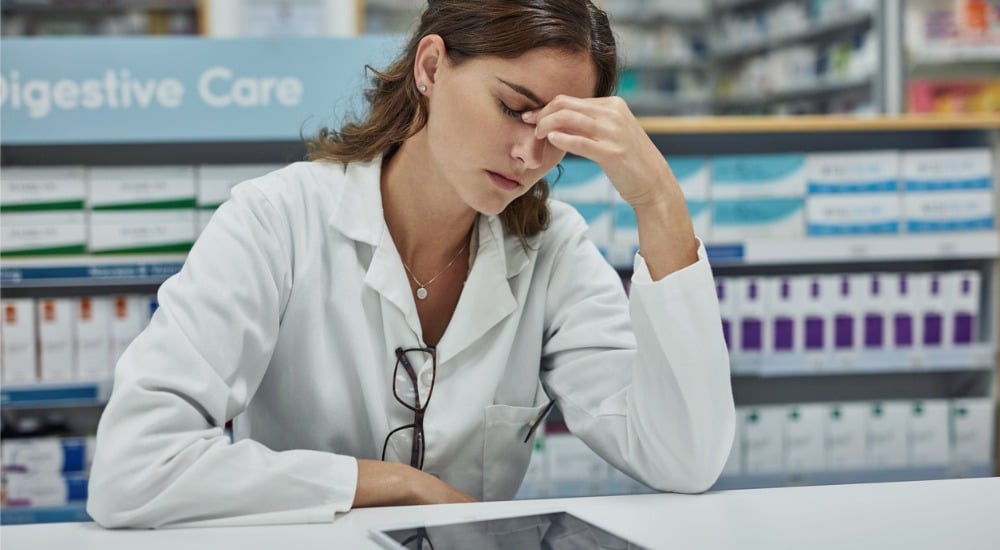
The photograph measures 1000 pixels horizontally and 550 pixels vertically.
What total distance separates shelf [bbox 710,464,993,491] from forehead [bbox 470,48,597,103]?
7.07 ft

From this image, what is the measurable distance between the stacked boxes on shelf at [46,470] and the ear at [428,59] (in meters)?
1.86

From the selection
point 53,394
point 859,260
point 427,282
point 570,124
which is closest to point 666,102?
point 859,260

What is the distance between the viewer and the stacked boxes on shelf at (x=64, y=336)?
2738mm

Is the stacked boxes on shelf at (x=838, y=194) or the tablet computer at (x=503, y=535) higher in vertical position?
the stacked boxes on shelf at (x=838, y=194)

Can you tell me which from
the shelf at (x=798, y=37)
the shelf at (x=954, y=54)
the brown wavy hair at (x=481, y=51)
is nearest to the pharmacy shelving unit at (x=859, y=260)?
the brown wavy hair at (x=481, y=51)

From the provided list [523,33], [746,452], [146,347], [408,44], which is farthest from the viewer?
[746,452]

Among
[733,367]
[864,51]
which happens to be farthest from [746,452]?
[864,51]

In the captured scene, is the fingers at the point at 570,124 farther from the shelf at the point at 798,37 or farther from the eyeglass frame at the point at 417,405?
the shelf at the point at 798,37

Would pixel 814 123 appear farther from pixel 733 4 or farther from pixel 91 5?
pixel 733 4

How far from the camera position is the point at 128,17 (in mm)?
6668

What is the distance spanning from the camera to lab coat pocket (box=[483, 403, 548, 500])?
1593 millimetres

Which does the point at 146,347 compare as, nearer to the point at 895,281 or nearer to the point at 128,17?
the point at 895,281

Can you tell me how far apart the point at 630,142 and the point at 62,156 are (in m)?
2.23

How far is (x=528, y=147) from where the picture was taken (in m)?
1.41
